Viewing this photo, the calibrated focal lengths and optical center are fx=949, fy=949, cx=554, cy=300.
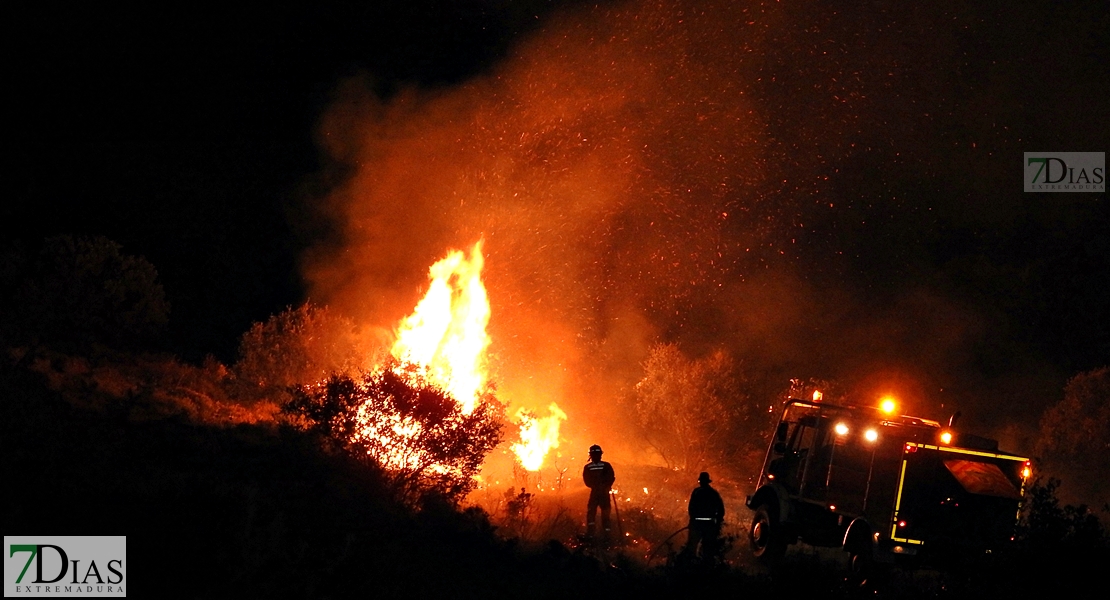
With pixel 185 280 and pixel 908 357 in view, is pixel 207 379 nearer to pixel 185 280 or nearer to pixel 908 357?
pixel 185 280

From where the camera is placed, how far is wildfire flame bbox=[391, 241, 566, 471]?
20234 millimetres

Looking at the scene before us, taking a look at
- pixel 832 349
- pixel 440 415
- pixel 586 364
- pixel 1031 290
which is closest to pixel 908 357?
pixel 832 349

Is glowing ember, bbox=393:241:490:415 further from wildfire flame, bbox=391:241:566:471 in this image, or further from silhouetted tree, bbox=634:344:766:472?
silhouetted tree, bbox=634:344:766:472

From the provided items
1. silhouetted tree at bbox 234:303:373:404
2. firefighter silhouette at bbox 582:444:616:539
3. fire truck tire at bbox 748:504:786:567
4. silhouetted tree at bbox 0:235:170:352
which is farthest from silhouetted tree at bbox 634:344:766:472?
silhouetted tree at bbox 0:235:170:352

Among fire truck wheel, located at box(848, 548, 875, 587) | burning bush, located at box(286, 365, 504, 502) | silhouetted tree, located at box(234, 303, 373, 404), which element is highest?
silhouetted tree, located at box(234, 303, 373, 404)

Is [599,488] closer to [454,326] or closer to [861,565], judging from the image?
[861,565]

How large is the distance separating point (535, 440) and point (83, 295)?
41.4ft

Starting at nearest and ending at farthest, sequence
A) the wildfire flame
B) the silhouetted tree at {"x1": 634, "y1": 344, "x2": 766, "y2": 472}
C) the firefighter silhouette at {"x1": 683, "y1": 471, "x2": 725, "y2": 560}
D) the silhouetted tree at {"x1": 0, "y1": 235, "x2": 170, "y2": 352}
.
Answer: the firefighter silhouette at {"x1": 683, "y1": 471, "x2": 725, "y2": 560}
the wildfire flame
the silhouetted tree at {"x1": 0, "y1": 235, "x2": 170, "y2": 352}
the silhouetted tree at {"x1": 634, "y1": 344, "x2": 766, "y2": 472}

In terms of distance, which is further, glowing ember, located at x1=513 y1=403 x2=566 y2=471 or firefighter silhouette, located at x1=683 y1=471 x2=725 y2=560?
glowing ember, located at x1=513 y1=403 x2=566 y2=471

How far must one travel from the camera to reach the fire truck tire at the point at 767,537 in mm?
15320

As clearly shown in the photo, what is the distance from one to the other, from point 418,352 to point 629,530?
6.19 m

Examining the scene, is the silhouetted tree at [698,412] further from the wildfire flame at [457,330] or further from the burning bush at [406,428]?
the burning bush at [406,428]

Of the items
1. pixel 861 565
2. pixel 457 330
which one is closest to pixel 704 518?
pixel 861 565

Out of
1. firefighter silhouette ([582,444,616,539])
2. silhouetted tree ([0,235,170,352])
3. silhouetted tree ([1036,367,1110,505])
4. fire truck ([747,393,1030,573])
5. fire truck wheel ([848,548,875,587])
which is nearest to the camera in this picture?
fire truck ([747,393,1030,573])
